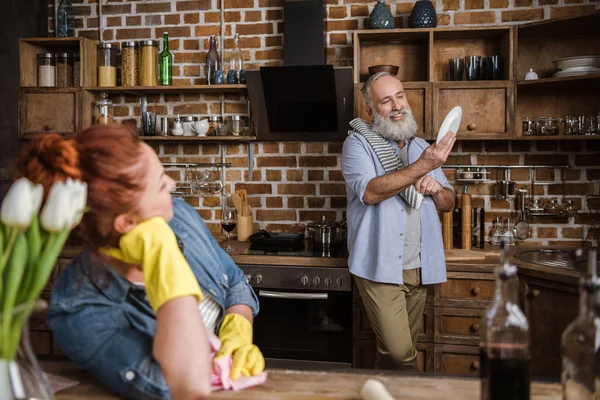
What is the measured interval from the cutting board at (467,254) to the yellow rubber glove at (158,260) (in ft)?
7.22

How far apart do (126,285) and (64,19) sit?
3.07 meters

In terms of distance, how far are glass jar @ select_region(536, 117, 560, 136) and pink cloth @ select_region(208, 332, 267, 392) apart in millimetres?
2562

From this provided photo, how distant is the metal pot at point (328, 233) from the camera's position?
Answer: 3395 mm

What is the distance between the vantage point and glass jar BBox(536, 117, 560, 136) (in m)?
3.27

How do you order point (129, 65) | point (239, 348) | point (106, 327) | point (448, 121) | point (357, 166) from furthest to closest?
point (129, 65) < point (357, 166) < point (448, 121) < point (239, 348) < point (106, 327)

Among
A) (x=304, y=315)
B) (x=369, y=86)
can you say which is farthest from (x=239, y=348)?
(x=369, y=86)

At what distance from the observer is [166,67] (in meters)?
3.67

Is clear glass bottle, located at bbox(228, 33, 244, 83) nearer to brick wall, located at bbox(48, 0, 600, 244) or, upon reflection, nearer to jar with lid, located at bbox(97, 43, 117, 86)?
brick wall, located at bbox(48, 0, 600, 244)

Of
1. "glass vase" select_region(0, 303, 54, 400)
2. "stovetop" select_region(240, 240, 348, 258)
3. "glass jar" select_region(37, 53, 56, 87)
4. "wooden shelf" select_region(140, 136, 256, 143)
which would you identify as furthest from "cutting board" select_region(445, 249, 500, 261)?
"glass jar" select_region(37, 53, 56, 87)

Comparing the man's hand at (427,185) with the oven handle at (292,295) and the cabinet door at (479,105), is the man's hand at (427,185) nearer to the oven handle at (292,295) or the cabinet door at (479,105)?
the cabinet door at (479,105)

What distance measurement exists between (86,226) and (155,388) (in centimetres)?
33

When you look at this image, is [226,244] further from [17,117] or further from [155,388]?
[155,388]

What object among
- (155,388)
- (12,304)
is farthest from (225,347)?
(12,304)

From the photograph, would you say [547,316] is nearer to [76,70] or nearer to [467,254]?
[467,254]
